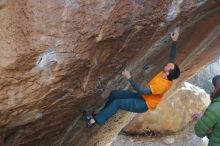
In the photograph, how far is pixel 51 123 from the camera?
215 inches

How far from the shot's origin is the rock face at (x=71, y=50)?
4199mm

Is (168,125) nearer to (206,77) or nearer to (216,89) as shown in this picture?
(206,77)

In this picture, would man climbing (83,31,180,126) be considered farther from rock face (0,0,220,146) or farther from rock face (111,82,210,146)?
rock face (111,82,210,146)

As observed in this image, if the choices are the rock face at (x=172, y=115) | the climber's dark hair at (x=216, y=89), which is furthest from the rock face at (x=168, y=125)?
the climber's dark hair at (x=216, y=89)

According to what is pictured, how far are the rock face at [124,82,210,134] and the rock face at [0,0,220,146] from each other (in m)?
4.82

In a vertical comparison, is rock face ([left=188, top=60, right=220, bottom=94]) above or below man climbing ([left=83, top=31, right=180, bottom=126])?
below

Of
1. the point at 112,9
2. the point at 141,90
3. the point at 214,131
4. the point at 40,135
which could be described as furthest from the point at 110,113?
the point at 112,9

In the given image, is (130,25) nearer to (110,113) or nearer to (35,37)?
(35,37)

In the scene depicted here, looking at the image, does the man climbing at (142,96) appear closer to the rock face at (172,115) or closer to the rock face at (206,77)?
the rock face at (172,115)

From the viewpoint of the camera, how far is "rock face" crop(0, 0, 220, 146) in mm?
4199

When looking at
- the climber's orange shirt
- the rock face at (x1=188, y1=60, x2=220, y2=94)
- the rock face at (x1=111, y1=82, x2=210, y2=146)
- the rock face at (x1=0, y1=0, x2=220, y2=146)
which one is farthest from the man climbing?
the rock face at (x1=188, y1=60, x2=220, y2=94)

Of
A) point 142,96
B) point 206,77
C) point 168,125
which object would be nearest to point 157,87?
point 142,96

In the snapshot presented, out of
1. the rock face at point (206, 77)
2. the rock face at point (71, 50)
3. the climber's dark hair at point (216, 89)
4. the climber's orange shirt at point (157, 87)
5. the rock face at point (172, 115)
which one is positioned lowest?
the rock face at point (206, 77)

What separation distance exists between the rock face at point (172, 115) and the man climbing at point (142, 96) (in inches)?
198
